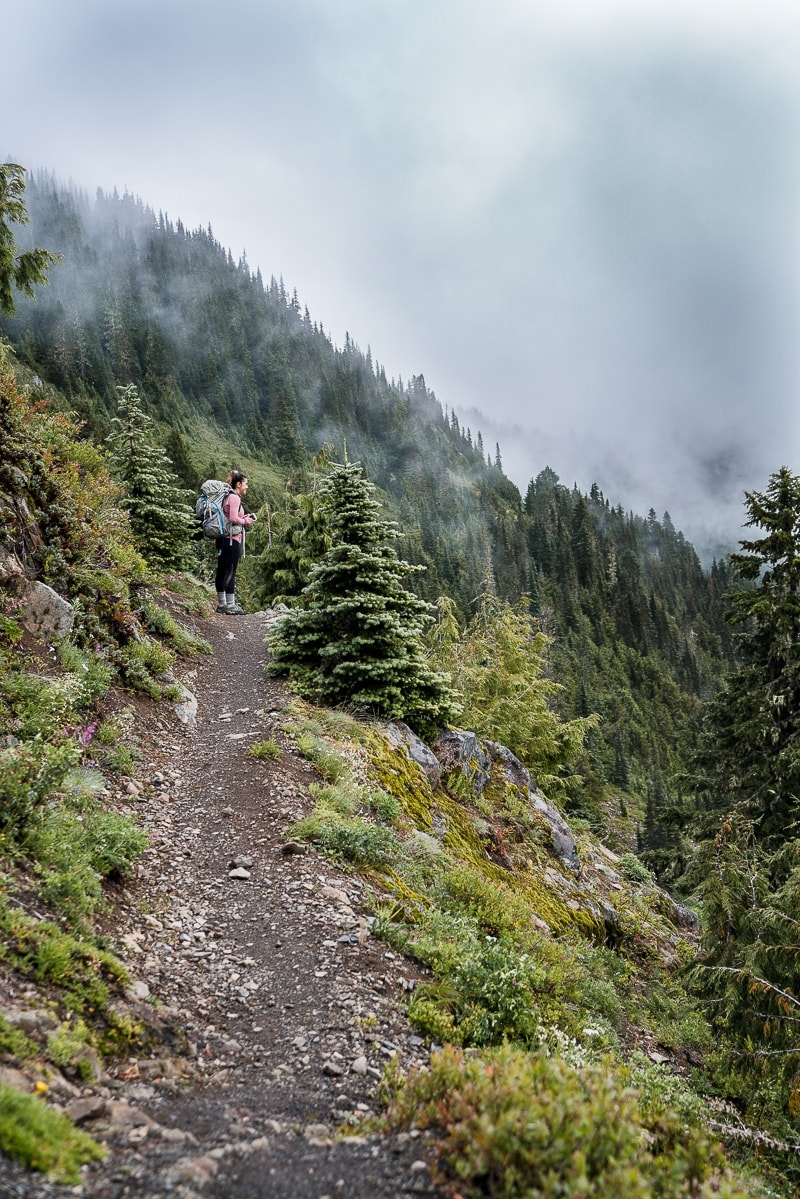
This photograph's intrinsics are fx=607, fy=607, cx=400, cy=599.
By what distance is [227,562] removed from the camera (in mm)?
18203

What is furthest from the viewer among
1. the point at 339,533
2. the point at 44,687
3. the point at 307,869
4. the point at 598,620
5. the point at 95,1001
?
the point at 598,620

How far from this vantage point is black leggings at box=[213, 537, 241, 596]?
1753cm

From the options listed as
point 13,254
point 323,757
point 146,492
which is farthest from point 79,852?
point 146,492

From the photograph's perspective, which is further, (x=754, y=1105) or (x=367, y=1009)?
(x=754, y=1105)

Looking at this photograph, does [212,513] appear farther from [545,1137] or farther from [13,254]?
[545,1137]

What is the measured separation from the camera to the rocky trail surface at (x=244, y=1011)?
2889 millimetres

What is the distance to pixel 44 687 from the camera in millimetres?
7004

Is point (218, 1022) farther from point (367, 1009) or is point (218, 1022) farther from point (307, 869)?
point (307, 869)

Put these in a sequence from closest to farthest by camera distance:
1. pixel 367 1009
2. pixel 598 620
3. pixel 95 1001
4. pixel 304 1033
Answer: pixel 95 1001 → pixel 304 1033 → pixel 367 1009 → pixel 598 620

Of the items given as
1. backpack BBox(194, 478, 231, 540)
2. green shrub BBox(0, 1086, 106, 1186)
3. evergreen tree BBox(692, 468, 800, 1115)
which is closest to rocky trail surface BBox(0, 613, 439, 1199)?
A: green shrub BBox(0, 1086, 106, 1186)

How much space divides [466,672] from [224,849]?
14.6 metres

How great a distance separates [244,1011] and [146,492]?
17.9m

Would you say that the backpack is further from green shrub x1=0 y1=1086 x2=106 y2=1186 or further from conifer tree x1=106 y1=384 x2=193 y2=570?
green shrub x1=0 y1=1086 x2=106 y2=1186

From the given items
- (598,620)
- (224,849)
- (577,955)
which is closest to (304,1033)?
(224,849)
